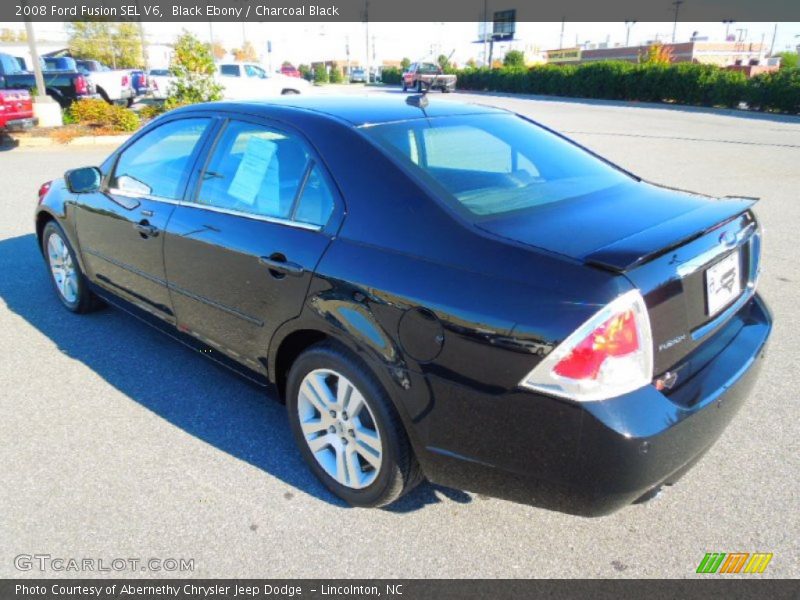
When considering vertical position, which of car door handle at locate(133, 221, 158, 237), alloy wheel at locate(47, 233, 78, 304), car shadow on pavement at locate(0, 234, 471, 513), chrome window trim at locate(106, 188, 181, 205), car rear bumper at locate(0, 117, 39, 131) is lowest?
car shadow on pavement at locate(0, 234, 471, 513)

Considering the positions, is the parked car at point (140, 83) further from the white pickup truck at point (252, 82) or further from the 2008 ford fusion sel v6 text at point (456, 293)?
the 2008 ford fusion sel v6 text at point (456, 293)

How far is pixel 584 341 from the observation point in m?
1.83

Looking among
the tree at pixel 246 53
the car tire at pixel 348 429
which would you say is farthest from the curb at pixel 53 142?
the tree at pixel 246 53

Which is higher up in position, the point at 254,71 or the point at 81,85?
the point at 254,71

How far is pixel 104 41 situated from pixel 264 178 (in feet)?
160

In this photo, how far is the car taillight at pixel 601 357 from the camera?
1.83 meters

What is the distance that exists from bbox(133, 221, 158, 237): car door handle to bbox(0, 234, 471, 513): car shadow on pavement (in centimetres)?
64

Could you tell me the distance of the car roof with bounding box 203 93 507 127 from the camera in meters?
2.82

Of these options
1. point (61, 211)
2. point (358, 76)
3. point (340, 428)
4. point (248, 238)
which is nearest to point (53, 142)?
point (61, 211)

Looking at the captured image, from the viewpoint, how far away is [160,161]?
3633 mm

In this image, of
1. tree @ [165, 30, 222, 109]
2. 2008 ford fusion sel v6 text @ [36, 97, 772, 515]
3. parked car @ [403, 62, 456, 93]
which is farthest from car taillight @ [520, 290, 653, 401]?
parked car @ [403, 62, 456, 93]

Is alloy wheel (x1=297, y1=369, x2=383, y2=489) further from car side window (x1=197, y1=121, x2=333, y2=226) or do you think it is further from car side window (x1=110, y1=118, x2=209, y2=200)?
car side window (x1=110, y1=118, x2=209, y2=200)

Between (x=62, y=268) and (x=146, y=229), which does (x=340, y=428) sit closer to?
(x=146, y=229)
